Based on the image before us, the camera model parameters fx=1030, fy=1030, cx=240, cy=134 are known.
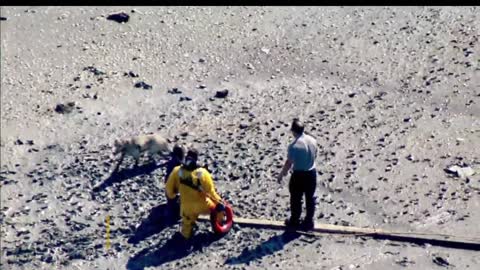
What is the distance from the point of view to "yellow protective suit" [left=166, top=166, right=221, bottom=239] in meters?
13.5

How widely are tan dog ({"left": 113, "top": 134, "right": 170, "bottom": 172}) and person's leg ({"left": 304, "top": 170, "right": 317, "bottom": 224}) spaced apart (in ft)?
9.24

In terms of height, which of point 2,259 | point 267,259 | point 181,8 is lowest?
point 2,259

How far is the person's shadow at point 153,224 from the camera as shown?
14055 mm

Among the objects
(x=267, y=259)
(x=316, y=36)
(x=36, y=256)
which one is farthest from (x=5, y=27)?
(x=267, y=259)

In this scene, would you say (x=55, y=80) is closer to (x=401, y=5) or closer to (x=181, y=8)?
(x=181, y=8)

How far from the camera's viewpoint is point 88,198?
49.3 feet

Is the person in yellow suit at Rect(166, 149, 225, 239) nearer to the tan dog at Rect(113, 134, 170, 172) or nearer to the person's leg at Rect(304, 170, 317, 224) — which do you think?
the person's leg at Rect(304, 170, 317, 224)

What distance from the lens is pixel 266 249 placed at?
13664mm

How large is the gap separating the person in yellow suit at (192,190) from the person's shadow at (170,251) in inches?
4.8

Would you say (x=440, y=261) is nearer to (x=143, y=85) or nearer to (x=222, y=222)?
(x=222, y=222)

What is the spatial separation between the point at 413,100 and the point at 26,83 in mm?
6796

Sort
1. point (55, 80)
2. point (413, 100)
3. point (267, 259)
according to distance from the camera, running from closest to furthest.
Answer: point (267, 259), point (413, 100), point (55, 80)


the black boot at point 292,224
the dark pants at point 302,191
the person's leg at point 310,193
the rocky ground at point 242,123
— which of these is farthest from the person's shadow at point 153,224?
the person's leg at point 310,193

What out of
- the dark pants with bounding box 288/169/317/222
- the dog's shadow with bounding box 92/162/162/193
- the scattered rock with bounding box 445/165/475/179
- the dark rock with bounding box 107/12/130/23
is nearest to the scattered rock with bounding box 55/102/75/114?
the dog's shadow with bounding box 92/162/162/193
